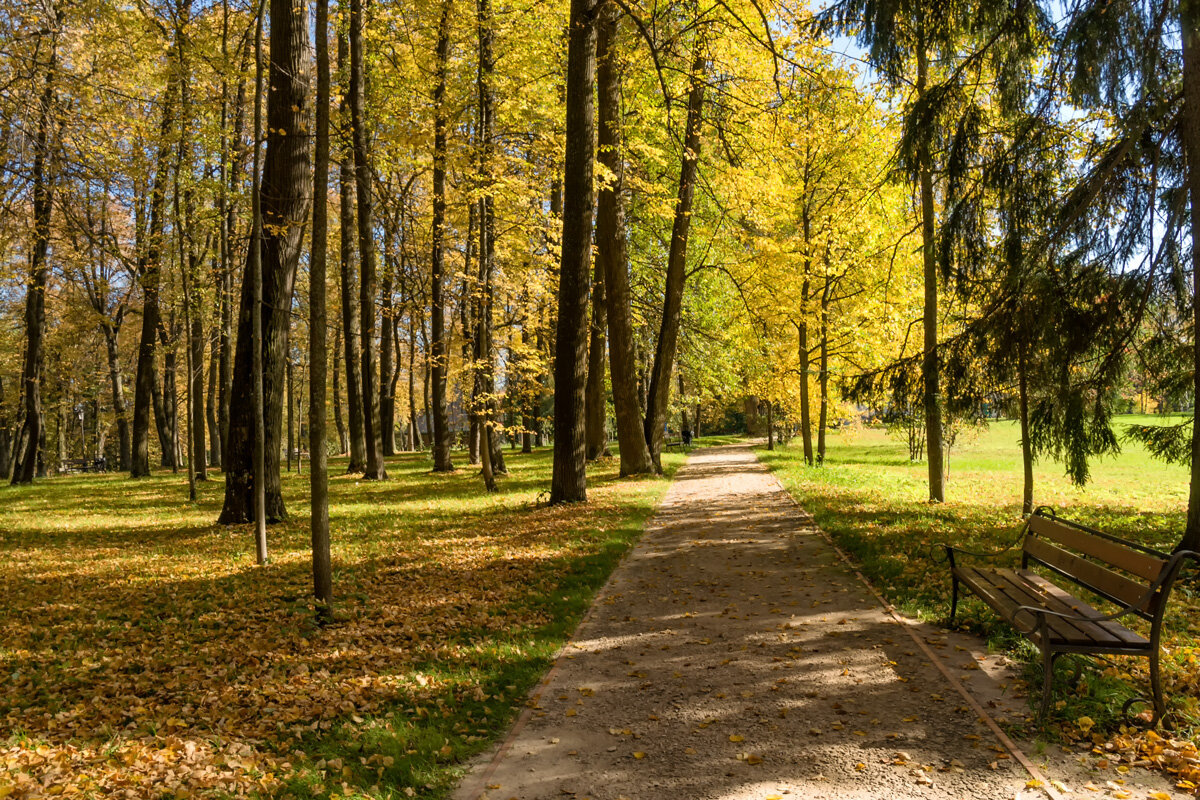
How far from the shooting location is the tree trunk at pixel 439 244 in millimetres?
13023

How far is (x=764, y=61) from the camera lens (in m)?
15.1

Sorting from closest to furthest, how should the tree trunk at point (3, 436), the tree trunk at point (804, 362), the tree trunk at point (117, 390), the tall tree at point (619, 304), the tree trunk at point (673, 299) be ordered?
1. the tall tree at point (619, 304)
2. the tree trunk at point (673, 299)
3. the tree trunk at point (804, 362)
4. the tree trunk at point (117, 390)
5. the tree trunk at point (3, 436)

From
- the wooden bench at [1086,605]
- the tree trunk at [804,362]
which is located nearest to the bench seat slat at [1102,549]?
the wooden bench at [1086,605]

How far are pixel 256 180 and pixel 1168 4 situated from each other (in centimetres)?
926

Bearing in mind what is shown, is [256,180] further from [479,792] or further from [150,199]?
[150,199]

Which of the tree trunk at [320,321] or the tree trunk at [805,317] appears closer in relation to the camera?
the tree trunk at [320,321]

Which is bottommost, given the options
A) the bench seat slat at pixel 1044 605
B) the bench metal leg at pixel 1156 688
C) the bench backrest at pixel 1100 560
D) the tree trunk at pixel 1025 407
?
the bench metal leg at pixel 1156 688

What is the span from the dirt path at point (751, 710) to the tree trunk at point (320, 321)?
2.27 meters

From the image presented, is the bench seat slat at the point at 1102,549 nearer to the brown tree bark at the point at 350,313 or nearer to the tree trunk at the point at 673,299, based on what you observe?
the tree trunk at the point at 673,299

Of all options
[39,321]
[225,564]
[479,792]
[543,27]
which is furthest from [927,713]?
[39,321]

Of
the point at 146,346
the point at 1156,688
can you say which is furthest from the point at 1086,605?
the point at 146,346

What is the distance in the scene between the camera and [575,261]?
12383 mm

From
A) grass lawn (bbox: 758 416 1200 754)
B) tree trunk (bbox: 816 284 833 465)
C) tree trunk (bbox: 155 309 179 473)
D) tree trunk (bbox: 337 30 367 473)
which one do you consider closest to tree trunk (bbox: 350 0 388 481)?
tree trunk (bbox: 337 30 367 473)

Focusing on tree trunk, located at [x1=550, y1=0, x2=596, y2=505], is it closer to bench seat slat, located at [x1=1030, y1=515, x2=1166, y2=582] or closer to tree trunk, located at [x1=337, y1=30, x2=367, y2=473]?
tree trunk, located at [x1=337, y1=30, x2=367, y2=473]
